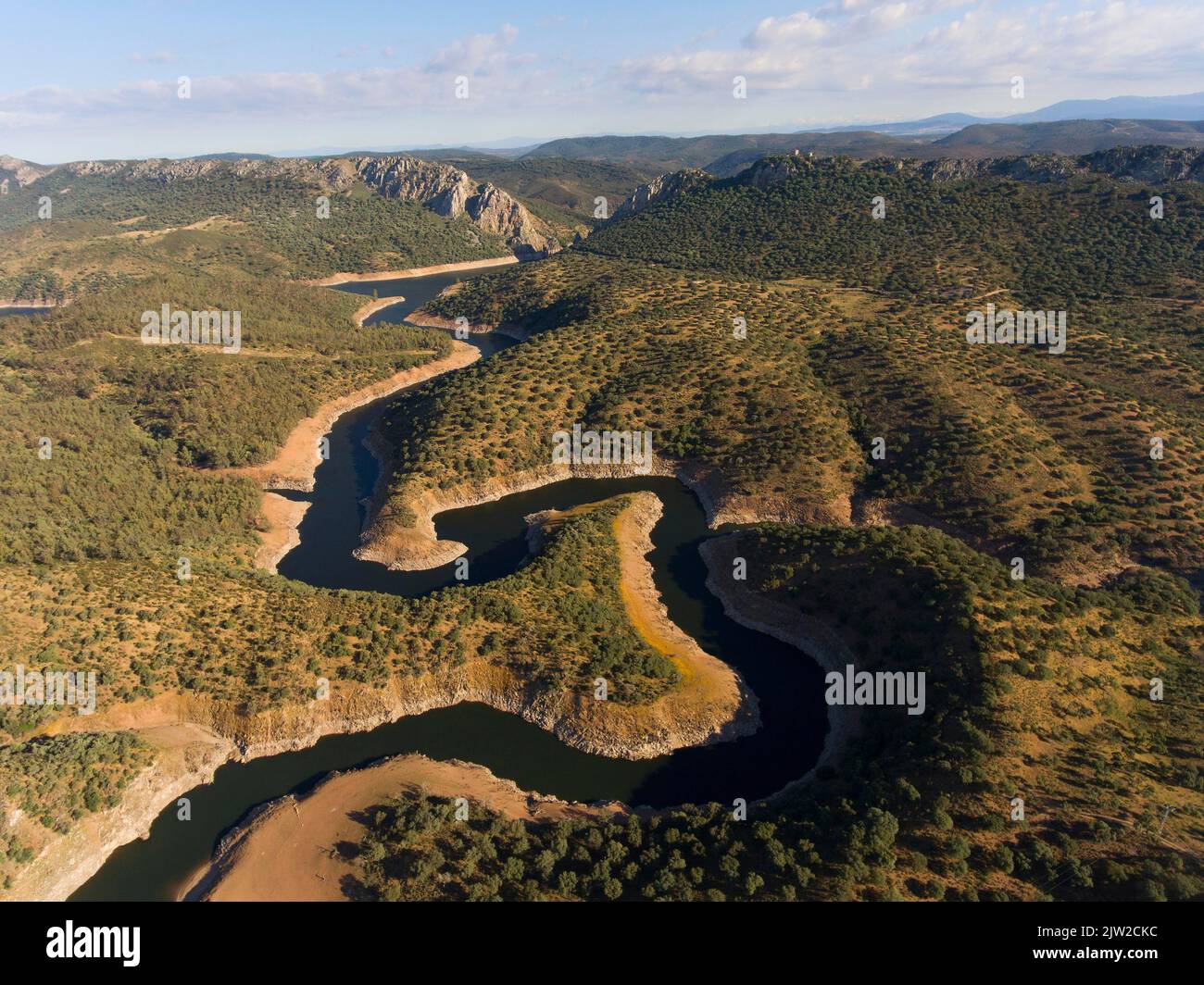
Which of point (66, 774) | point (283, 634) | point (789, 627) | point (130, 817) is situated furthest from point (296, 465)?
point (789, 627)

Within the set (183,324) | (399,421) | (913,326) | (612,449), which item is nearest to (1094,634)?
(612,449)

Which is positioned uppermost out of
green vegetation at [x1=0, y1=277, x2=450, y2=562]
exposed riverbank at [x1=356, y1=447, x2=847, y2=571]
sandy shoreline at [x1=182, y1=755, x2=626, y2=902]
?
green vegetation at [x1=0, y1=277, x2=450, y2=562]

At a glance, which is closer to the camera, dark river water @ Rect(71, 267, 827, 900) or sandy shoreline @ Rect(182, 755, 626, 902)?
sandy shoreline @ Rect(182, 755, 626, 902)

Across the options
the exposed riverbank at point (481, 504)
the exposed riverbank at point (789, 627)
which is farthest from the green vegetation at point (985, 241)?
the exposed riverbank at point (789, 627)

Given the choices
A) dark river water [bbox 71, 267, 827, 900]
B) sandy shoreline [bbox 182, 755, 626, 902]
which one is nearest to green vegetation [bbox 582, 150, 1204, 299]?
dark river water [bbox 71, 267, 827, 900]

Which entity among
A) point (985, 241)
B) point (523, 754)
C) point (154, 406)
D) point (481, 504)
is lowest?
point (523, 754)

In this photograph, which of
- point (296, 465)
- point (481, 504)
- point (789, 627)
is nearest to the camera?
point (789, 627)

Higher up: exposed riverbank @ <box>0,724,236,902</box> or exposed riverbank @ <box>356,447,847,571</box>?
exposed riverbank @ <box>356,447,847,571</box>

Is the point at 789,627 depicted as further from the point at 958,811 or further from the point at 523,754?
the point at 523,754

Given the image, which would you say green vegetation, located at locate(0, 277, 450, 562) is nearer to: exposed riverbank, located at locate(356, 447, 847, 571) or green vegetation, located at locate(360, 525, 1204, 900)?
exposed riverbank, located at locate(356, 447, 847, 571)

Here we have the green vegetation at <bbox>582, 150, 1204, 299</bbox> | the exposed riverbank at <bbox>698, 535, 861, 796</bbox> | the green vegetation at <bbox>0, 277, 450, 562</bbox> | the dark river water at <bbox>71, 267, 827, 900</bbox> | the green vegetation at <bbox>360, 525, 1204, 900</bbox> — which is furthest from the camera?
the green vegetation at <bbox>582, 150, 1204, 299</bbox>

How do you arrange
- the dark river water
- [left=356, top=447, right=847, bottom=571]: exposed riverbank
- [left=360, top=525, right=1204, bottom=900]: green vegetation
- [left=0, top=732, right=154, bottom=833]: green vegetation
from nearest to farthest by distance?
[left=360, top=525, right=1204, bottom=900]: green vegetation, [left=0, top=732, right=154, bottom=833]: green vegetation, the dark river water, [left=356, top=447, right=847, bottom=571]: exposed riverbank

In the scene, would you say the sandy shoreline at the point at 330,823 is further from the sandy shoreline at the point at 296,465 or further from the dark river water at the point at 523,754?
the sandy shoreline at the point at 296,465
